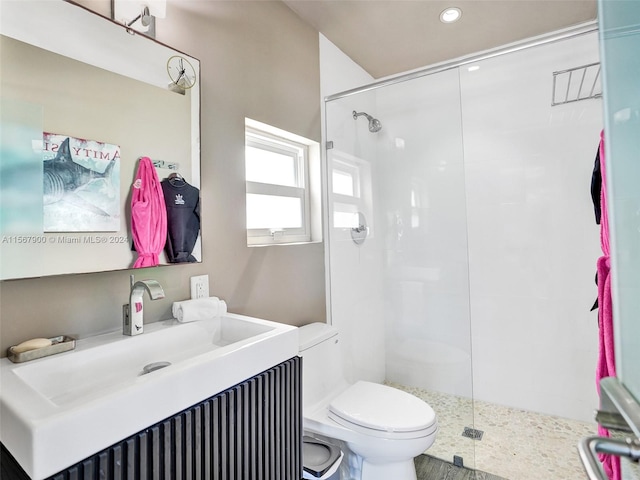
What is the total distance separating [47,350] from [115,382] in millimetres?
199

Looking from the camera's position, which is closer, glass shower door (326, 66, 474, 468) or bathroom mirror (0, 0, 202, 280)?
bathroom mirror (0, 0, 202, 280)

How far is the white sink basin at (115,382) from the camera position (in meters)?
0.64

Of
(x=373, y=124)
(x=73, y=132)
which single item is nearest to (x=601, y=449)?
(x=73, y=132)

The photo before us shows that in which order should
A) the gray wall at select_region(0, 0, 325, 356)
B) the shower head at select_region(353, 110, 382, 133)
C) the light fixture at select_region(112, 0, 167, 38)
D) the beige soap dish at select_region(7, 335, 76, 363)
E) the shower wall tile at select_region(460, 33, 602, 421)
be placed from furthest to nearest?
the shower head at select_region(353, 110, 382, 133)
the shower wall tile at select_region(460, 33, 602, 421)
the light fixture at select_region(112, 0, 167, 38)
the gray wall at select_region(0, 0, 325, 356)
the beige soap dish at select_region(7, 335, 76, 363)

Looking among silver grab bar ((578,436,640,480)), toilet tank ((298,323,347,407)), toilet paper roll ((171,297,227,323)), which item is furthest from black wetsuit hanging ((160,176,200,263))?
silver grab bar ((578,436,640,480))

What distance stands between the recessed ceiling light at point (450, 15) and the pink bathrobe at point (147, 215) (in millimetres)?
1902

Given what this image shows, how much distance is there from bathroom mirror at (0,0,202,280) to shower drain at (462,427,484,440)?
76.5 inches

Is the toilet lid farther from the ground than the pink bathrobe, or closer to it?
closer to it

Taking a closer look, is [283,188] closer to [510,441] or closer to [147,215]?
[147,215]

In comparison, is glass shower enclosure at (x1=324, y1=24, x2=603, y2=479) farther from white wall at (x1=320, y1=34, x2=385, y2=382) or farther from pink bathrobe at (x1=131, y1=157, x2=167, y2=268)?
pink bathrobe at (x1=131, y1=157, x2=167, y2=268)

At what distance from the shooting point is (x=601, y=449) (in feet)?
1.71

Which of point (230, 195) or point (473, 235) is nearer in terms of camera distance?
point (230, 195)

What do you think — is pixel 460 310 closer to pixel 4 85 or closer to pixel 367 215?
pixel 367 215

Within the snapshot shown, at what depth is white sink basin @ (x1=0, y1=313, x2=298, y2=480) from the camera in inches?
25.1
